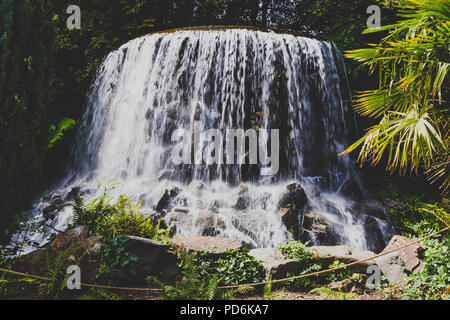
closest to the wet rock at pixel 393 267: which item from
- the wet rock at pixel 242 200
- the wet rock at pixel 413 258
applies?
the wet rock at pixel 413 258

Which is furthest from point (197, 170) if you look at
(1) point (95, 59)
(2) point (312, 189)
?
(1) point (95, 59)

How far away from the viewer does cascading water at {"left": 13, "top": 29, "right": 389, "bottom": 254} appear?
8219mm

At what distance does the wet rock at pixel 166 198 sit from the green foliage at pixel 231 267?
2685mm

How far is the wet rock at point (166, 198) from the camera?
22.6ft

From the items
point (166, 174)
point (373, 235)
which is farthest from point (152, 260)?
point (373, 235)

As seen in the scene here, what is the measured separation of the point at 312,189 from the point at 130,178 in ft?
16.7

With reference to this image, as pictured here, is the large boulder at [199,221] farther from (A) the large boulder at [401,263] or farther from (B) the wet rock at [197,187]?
(A) the large boulder at [401,263]

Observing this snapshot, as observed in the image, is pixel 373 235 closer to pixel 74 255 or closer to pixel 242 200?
pixel 242 200

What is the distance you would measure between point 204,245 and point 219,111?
485cm

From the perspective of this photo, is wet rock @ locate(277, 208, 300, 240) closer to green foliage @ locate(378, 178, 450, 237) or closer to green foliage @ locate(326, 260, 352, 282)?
green foliage @ locate(326, 260, 352, 282)

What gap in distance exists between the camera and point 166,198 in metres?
7.11

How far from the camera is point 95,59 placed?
10883mm

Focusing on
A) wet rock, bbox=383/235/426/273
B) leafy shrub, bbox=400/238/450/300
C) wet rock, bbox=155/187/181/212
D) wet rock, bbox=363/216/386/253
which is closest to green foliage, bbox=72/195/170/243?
wet rock, bbox=155/187/181/212
